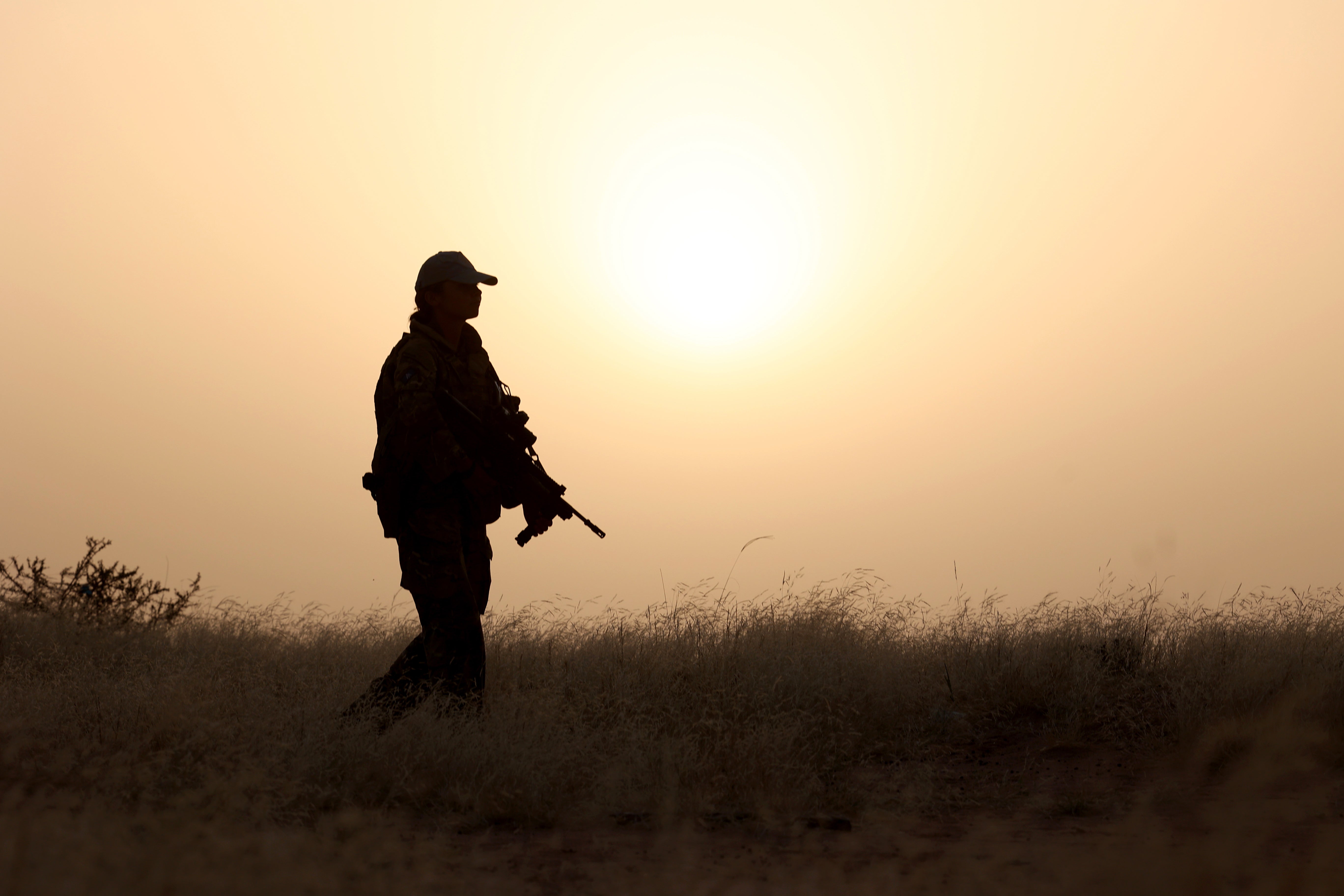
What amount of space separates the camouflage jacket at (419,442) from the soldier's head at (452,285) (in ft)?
0.57

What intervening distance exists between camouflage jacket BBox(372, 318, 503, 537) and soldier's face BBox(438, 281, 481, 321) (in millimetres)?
165

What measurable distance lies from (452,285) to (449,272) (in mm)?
71

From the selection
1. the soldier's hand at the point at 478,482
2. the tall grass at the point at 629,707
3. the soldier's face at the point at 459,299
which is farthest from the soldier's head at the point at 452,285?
the tall grass at the point at 629,707

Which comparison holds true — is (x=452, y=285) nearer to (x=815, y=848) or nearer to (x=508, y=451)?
(x=508, y=451)

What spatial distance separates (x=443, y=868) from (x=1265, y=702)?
14.2 ft

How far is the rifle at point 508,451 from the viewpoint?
5.37 meters

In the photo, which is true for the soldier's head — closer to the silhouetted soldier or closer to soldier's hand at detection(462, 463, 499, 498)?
the silhouetted soldier

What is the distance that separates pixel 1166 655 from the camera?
6062mm

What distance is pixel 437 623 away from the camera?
505 centimetres

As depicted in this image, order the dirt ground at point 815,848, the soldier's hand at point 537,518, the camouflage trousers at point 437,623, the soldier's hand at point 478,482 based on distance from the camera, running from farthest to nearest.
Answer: the soldier's hand at point 537,518
the soldier's hand at point 478,482
the camouflage trousers at point 437,623
the dirt ground at point 815,848

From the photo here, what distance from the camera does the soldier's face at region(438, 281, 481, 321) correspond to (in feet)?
17.9

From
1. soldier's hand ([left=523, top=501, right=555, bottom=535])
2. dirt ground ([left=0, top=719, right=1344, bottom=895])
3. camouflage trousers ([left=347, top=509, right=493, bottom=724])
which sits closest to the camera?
dirt ground ([left=0, top=719, right=1344, bottom=895])

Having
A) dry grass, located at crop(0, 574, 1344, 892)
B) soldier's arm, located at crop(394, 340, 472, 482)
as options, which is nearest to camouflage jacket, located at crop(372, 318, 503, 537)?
soldier's arm, located at crop(394, 340, 472, 482)

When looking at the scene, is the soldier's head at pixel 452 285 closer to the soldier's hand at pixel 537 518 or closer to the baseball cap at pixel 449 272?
the baseball cap at pixel 449 272
